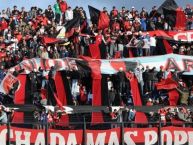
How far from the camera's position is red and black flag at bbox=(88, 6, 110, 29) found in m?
32.1

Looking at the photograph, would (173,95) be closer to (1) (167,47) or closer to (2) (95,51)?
(1) (167,47)

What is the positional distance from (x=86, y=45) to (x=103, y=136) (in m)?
8.73

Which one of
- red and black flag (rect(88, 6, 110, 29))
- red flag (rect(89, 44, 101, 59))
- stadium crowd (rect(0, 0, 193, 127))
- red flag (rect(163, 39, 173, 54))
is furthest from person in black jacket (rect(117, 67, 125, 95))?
red and black flag (rect(88, 6, 110, 29))

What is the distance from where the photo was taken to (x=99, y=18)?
32.4 m

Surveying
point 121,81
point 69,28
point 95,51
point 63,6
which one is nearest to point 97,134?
point 121,81

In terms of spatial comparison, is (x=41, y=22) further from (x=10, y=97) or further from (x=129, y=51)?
(x=10, y=97)

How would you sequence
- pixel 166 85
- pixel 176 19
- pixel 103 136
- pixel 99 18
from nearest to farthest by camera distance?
1. pixel 103 136
2. pixel 166 85
3. pixel 99 18
4. pixel 176 19

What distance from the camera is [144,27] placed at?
106 ft

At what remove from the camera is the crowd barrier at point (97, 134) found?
66.7 ft

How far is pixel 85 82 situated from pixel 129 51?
315 centimetres

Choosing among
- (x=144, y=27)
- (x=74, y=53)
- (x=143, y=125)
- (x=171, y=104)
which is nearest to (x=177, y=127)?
(x=143, y=125)

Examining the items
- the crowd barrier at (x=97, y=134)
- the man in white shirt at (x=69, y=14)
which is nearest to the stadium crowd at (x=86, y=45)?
the man in white shirt at (x=69, y=14)

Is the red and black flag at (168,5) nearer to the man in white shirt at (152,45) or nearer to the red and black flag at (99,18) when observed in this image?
the red and black flag at (99,18)

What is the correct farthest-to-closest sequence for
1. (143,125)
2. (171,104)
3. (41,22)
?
(41,22)
(171,104)
(143,125)
